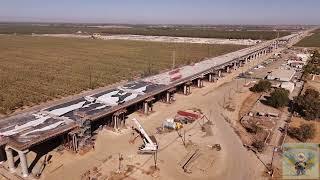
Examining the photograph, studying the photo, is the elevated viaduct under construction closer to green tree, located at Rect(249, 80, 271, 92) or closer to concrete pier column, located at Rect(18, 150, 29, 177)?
concrete pier column, located at Rect(18, 150, 29, 177)

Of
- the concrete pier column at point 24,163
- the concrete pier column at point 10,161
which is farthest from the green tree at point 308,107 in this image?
the concrete pier column at point 10,161

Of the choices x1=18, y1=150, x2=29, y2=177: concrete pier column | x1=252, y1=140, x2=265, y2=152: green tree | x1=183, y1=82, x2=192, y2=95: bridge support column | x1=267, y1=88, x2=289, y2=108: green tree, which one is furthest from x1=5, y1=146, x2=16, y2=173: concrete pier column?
x1=267, y1=88, x2=289, y2=108: green tree

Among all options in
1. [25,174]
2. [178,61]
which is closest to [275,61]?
[178,61]

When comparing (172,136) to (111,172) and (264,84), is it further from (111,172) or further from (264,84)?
(264,84)

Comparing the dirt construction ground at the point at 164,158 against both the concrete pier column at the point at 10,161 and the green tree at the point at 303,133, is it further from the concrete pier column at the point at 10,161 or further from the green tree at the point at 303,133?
the green tree at the point at 303,133

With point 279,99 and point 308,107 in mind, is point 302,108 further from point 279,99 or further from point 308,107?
point 279,99

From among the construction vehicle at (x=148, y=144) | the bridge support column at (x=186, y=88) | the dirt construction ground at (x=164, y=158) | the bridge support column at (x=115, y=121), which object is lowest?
the dirt construction ground at (x=164, y=158)

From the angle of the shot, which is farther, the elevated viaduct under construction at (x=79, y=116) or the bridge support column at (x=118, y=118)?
the bridge support column at (x=118, y=118)

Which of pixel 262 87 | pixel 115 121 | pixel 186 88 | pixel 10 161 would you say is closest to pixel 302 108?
pixel 262 87

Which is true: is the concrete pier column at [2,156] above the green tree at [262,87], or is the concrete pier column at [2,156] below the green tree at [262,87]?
below
